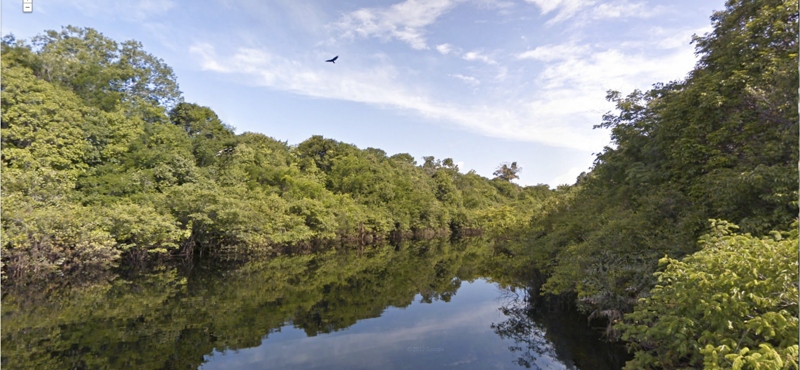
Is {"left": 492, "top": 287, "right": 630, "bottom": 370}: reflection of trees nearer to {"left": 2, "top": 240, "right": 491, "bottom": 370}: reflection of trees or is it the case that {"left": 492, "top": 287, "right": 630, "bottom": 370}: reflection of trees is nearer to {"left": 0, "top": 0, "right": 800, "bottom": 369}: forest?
{"left": 0, "top": 0, "right": 800, "bottom": 369}: forest

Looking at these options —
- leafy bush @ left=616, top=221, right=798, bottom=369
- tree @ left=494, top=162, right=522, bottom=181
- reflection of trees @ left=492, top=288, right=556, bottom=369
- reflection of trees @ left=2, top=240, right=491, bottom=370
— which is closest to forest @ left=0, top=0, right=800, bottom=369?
leafy bush @ left=616, top=221, right=798, bottom=369

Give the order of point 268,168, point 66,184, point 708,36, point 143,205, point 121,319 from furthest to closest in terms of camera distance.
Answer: point 268,168, point 143,205, point 66,184, point 708,36, point 121,319

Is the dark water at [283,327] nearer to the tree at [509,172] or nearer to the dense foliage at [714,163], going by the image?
the dense foliage at [714,163]

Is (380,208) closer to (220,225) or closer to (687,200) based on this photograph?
(220,225)

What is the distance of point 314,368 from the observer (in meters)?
8.81

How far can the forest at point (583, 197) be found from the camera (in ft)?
17.4

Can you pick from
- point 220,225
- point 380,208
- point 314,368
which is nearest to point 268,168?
point 220,225

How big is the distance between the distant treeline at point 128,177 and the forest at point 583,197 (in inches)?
5.1

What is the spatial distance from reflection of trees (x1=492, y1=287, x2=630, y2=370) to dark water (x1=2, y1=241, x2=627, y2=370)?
0.03 metres

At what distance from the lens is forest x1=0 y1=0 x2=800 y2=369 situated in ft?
17.4

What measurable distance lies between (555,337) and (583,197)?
10166 mm

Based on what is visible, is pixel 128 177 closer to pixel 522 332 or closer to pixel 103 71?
pixel 103 71

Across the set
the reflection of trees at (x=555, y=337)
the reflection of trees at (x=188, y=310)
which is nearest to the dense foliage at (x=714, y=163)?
the reflection of trees at (x=555, y=337)

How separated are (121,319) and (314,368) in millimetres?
6969
